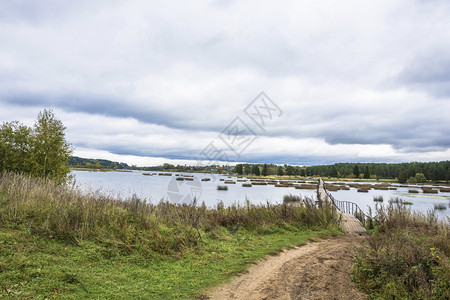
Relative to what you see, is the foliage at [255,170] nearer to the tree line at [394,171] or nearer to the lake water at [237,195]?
the tree line at [394,171]

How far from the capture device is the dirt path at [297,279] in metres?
4.73

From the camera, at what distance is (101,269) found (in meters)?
5.30

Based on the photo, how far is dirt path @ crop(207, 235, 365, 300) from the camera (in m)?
4.73

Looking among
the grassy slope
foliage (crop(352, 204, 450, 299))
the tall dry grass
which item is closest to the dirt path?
foliage (crop(352, 204, 450, 299))

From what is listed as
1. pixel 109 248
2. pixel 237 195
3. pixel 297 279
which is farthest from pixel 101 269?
pixel 237 195

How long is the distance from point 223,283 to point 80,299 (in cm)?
257

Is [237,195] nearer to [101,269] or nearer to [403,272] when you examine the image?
[101,269]

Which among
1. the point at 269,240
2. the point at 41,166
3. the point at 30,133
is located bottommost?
the point at 269,240

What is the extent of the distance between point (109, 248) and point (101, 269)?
94cm

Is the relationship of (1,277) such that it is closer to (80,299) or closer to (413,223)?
(80,299)

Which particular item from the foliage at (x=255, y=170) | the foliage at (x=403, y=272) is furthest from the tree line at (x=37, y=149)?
the foliage at (x=255, y=170)

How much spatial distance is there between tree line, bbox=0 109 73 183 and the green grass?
546cm

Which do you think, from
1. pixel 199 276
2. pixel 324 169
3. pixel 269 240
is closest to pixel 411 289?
pixel 199 276

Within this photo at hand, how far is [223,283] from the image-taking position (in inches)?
209
